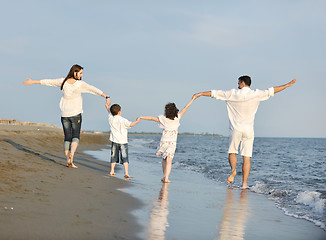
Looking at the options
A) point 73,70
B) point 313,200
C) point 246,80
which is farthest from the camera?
point 73,70

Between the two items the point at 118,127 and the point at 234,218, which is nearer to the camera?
the point at 234,218

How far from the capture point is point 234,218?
4.52 metres

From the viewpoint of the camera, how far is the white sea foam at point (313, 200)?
19.1 feet

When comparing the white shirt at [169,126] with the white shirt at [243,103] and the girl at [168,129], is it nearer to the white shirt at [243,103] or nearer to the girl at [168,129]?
the girl at [168,129]

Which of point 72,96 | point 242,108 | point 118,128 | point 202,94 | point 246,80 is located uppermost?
point 246,80

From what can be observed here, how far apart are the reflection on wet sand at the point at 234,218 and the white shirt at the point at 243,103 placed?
1459 mm

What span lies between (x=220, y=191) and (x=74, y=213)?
366cm

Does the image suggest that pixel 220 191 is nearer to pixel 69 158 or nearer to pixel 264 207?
pixel 264 207

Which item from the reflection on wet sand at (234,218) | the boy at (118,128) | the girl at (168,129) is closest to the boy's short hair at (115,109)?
the boy at (118,128)

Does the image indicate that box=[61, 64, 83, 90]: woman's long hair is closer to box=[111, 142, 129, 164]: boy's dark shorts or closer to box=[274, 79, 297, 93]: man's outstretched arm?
box=[111, 142, 129, 164]: boy's dark shorts

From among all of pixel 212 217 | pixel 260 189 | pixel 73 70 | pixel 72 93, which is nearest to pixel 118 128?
pixel 72 93

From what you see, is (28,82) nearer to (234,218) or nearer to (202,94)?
(202,94)

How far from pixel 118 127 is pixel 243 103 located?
2713 mm

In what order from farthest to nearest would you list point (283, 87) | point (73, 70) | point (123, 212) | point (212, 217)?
point (73, 70) < point (283, 87) < point (212, 217) < point (123, 212)
